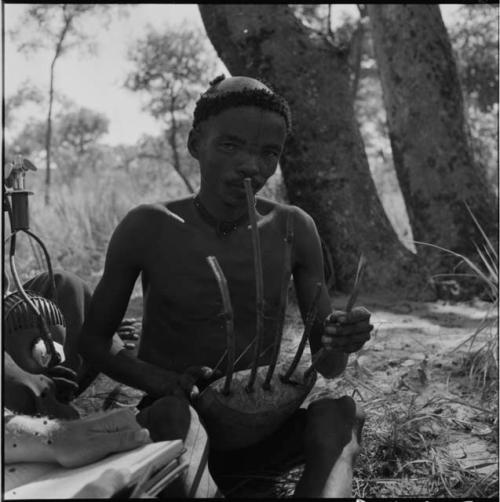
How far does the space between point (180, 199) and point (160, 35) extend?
13346 millimetres

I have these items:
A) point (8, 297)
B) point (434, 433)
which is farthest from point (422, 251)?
point (8, 297)

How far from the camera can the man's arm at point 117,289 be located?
1.99 meters

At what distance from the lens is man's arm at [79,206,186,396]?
1.99 metres

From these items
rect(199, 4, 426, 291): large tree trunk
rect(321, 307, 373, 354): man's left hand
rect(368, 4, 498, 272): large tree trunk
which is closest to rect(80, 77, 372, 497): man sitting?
rect(321, 307, 373, 354): man's left hand

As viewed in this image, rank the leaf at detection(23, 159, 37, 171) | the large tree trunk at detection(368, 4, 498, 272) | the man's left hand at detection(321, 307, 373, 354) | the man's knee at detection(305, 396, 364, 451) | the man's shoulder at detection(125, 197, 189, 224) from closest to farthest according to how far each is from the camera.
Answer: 1. the man's left hand at detection(321, 307, 373, 354)
2. the man's knee at detection(305, 396, 364, 451)
3. the man's shoulder at detection(125, 197, 189, 224)
4. the leaf at detection(23, 159, 37, 171)
5. the large tree trunk at detection(368, 4, 498, 272)

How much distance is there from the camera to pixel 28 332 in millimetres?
1945

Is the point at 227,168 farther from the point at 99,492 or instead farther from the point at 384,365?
the point at 384,365

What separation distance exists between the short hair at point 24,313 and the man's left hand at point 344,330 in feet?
2.69

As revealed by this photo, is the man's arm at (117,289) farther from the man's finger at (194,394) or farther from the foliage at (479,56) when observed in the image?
the foliage at (479,56)

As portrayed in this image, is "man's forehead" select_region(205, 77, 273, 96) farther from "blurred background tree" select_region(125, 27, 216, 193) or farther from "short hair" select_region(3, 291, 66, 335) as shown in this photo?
"blurred background tree" select_region(125, 27, 216, 193)

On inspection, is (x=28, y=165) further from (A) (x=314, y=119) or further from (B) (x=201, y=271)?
(A) (x=314, y=119)

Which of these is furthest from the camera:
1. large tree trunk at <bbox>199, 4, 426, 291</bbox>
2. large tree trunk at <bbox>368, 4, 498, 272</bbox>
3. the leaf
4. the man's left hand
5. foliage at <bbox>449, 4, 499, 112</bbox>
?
foliage at <bbox>449, 4, 499, 112</bbox>

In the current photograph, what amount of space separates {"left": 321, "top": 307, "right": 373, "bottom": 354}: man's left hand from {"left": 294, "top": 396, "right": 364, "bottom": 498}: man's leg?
0.23 meters

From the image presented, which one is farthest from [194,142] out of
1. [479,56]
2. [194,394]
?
[479,56]
